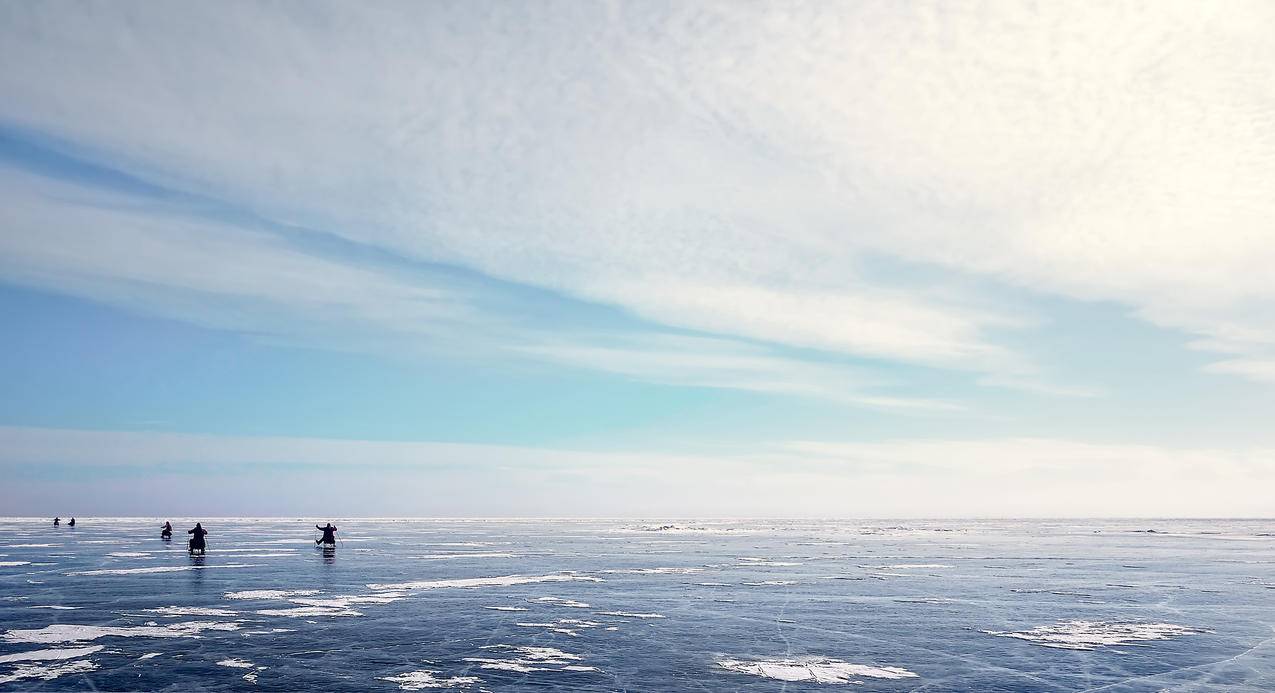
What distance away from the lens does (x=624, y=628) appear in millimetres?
19266

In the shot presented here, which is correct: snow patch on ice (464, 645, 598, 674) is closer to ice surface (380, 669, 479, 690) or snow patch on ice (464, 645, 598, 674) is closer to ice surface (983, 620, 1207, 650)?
ice surface (380, 669, 479, 690)

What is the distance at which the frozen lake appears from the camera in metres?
14.1

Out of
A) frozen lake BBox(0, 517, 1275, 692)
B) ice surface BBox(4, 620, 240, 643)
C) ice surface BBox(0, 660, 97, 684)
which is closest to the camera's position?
ice surface BBox(0, 660, 97, 684)

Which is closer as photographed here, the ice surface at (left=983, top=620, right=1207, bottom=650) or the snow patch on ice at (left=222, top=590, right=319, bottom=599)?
the ice surface at (left=983, top=620, right=1207, bottom=650)

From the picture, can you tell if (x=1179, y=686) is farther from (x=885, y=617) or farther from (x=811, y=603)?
(x=811, y=603)

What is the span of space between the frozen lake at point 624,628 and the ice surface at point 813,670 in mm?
80

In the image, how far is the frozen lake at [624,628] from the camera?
14.1 metres

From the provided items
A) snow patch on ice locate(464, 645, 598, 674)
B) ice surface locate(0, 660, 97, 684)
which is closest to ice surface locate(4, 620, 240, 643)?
ice surface locate(0, 660, 97, 684)

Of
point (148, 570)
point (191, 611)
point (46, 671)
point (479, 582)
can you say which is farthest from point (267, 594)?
point (148, 570)

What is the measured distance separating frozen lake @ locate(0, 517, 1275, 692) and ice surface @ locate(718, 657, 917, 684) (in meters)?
0.08

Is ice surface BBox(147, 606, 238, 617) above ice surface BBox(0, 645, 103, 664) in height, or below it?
below

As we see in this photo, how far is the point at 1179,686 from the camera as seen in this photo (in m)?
13.7

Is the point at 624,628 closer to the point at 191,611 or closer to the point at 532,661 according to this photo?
the point at 532,661

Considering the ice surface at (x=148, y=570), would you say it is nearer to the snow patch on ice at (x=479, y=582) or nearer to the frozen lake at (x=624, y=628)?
the frozen lake at (x=624, y=628)
